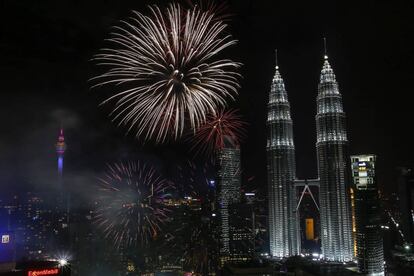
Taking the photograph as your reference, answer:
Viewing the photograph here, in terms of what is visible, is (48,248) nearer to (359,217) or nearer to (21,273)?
(21,273)

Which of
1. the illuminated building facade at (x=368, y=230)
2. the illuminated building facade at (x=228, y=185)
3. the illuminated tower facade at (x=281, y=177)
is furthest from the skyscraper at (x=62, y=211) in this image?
the illuminated building facade at (x=368, y=230)

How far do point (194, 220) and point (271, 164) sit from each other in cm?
5039

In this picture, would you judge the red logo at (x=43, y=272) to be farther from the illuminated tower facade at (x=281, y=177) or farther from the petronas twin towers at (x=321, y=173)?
the illuminated tower facade at (x=281, y=177)

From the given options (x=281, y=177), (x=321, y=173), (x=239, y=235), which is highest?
(x=321, y=173)

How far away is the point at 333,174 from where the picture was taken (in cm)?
8131

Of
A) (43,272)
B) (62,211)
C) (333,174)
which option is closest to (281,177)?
(333,174)

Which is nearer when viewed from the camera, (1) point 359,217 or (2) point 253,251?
(1) point 359,217

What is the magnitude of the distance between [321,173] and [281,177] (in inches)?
378

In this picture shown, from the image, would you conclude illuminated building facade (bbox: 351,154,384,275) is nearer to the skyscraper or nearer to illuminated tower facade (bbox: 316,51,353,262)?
illuminated tower facade (bbox: 316,51,353,262)

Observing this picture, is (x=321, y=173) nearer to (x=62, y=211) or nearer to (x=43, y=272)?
(x=62, y=211)

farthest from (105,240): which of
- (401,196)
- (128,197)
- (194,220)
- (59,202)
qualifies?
(401,196)

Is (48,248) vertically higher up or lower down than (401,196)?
lower down

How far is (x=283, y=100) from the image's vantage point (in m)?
89.9

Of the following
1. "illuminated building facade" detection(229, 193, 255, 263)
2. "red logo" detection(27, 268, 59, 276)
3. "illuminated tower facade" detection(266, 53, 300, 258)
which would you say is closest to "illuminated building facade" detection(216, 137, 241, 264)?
"illuminated building facade" detection(229, 193, 255, 263)
